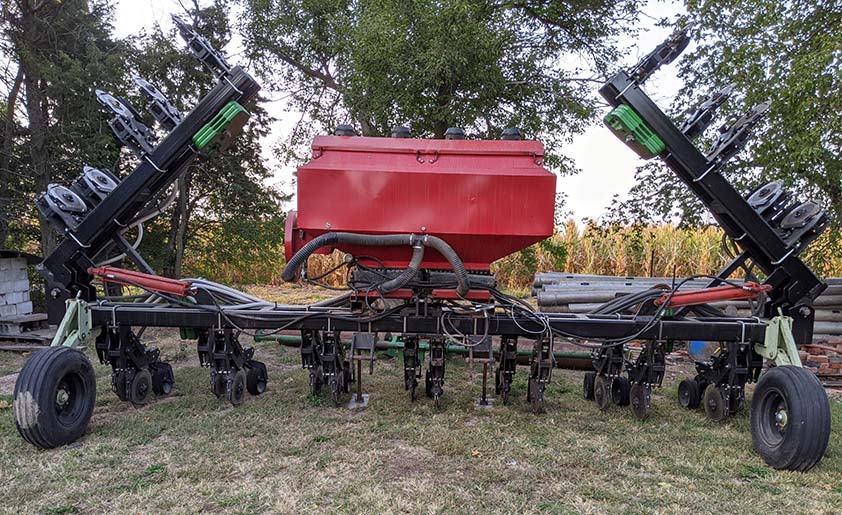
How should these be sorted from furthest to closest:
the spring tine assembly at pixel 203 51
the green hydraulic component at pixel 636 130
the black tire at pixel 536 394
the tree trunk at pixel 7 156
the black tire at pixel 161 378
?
1. the tree trunk at pixel 7 156
2. the black tire at pixel 161 378
3. the black tire at pixel 536 394
4. the spring tine assembly at pixel 203 51
5. the green hydraulic component at pixel 636 130

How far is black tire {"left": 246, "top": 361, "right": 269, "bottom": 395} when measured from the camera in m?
5.55

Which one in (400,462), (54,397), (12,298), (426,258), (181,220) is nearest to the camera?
(400,462)

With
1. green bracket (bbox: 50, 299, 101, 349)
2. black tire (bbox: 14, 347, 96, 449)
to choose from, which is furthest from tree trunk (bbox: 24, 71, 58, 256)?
black tire (bbox: 14, 347, 96, 449)

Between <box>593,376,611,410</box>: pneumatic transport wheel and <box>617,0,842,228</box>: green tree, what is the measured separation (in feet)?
10.9

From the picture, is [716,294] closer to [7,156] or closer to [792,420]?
[792,420]

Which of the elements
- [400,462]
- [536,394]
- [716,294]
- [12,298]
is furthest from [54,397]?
[12,298]

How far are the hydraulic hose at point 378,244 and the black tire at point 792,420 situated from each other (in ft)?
7.36

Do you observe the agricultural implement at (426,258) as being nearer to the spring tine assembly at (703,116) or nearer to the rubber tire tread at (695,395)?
the spring tine assembly at (703,116)

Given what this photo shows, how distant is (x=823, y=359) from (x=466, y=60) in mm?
5846

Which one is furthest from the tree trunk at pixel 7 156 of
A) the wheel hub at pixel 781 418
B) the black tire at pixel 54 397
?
the wheel hub at pixel 781 418

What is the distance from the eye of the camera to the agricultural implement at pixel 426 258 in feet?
14.3

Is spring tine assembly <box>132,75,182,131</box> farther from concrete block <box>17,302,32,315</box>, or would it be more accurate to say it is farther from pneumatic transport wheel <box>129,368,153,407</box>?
concrete block <box>17,302,32,315</box>

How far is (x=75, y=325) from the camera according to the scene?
4.64 meters

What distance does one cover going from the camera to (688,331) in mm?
4520
